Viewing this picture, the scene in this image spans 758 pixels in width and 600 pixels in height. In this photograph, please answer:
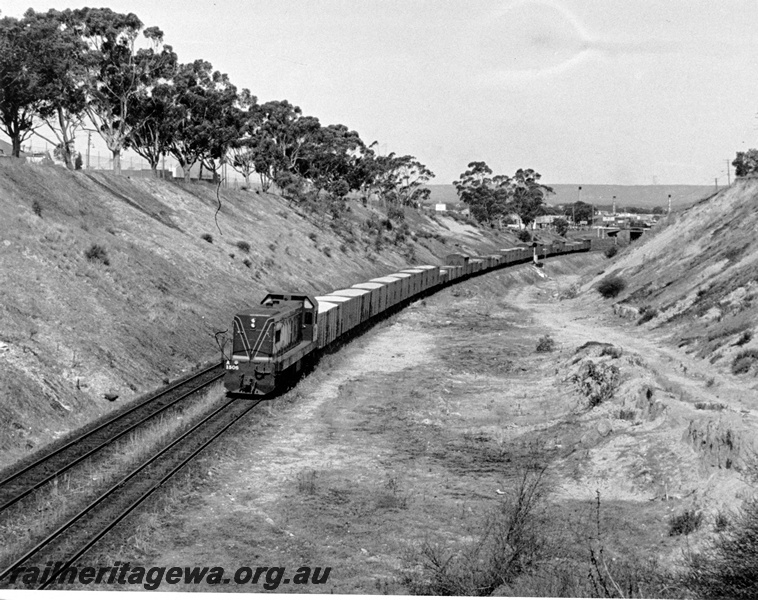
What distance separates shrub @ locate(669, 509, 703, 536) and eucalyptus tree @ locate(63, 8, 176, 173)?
6142 centimetres

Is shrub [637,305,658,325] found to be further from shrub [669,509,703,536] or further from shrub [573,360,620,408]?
shrub [669,509,703,536]

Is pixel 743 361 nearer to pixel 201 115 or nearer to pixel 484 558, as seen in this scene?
pixel 484 558

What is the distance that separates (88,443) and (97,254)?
19946 millimetres

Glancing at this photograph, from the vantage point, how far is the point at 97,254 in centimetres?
4153

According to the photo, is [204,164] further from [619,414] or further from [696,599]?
[696,599]

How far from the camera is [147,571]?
15.3 meters

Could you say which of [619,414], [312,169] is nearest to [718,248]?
[619,414]

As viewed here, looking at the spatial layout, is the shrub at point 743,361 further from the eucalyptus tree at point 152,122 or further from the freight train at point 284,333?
the eucalyptus tree at point 152,122

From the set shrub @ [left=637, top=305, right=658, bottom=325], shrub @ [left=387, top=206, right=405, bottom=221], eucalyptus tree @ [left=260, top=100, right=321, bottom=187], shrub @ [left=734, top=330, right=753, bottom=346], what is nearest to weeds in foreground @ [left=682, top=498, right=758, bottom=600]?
shrub @ [left=734, top=330, right=753, bottom=346]

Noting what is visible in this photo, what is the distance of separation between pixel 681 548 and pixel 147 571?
1181 centimetres

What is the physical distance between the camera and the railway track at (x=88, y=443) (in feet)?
65.9

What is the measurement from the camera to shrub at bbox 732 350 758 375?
31.7 m

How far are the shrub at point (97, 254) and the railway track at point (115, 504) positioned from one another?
18543 millimetres

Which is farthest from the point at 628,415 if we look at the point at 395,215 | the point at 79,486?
the point at 395,215
